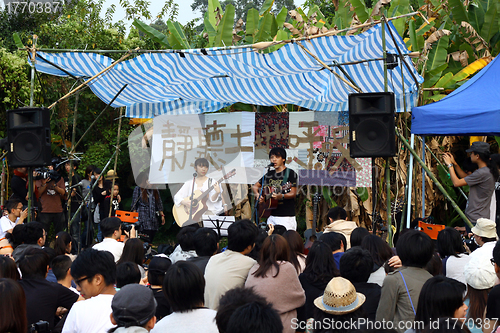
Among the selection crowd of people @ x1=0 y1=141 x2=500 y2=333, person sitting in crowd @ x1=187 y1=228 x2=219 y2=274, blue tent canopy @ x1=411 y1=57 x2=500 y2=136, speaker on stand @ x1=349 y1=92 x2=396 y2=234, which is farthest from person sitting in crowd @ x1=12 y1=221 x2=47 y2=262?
blue tent canopy @ x1=411 y1=57 x2=500 y2=136

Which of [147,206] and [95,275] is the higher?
[95,275]

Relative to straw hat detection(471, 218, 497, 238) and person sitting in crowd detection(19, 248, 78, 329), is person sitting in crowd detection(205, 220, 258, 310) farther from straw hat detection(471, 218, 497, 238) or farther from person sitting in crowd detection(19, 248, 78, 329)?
straw hat detection(471, 218, 497, 238)

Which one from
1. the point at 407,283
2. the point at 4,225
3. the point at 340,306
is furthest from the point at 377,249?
the point at 4,225

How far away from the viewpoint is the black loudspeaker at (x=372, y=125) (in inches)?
205

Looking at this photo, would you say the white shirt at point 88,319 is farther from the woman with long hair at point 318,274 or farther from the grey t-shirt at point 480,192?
the grey t-shirt at point 480,192

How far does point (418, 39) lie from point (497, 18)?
1.46 m

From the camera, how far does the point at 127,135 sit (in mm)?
9844

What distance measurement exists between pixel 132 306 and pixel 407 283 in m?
1.72

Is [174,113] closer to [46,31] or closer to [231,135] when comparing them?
[231,135]

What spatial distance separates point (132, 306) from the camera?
237 centimetres

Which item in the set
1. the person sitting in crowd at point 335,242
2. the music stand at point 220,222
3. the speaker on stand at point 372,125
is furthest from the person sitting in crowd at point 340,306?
the music stand at point 220,222

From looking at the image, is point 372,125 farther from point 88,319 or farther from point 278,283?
point 88,319

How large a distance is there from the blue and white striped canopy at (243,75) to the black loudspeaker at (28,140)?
0.87 m

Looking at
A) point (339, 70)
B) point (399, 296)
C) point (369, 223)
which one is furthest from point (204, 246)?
point (369, 223)
